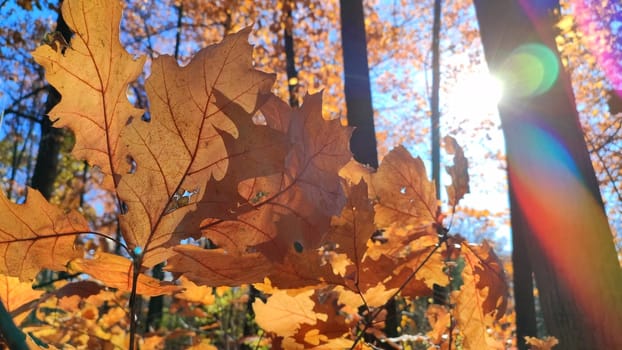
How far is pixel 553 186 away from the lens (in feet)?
6.54

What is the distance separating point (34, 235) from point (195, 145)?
0.62 ft

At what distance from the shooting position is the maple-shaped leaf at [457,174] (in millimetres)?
690

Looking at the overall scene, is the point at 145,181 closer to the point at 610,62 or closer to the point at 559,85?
the point at 559,85

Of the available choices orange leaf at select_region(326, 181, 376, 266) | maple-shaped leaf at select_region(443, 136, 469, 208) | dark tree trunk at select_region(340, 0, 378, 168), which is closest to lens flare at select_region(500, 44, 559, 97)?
dark tree trunk at select_region(340, 0, 378, 168)

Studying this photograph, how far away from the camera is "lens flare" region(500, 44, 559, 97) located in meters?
2.17

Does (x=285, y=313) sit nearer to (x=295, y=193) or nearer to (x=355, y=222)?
(x=355, y=222)

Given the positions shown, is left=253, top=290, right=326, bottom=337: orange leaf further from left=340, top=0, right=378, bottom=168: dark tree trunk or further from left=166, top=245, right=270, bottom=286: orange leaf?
left=340, top=0, right=378, bottom=168: dark tree trunk

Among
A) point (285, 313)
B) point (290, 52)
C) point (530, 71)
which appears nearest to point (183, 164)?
point (285, 313)

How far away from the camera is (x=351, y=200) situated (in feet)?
1.96

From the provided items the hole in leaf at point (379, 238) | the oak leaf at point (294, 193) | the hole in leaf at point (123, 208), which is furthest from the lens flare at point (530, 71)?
the hole in leaf at point (123, 208)

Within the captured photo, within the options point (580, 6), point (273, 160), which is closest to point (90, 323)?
point (273, 160)

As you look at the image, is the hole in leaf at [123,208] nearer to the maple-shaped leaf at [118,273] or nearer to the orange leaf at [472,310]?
the maple-shaped leaf at [118,273]

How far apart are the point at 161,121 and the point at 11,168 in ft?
66.6

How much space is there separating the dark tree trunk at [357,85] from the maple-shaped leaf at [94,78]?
2.46 meters
